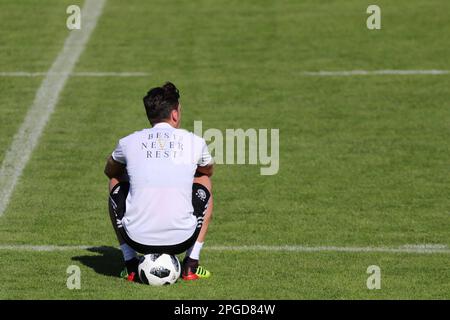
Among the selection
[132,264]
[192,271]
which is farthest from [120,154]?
[192,271]

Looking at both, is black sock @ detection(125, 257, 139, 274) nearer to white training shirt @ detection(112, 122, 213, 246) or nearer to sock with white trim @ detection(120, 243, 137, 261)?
sock with white trim @ detection(120, 243, 137, 261)

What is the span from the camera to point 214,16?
2075 centimetres

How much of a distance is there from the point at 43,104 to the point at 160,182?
7.18 meters

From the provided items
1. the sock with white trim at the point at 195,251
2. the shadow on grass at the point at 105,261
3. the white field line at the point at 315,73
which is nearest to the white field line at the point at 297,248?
the shadow on grass at the point at 105,261

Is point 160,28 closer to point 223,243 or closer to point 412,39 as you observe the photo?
point 412,39

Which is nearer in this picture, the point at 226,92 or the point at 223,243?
the point at 223,243

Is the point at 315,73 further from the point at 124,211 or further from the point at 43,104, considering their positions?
the point at 124,211

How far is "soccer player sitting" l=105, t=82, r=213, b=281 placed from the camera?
32.9ft

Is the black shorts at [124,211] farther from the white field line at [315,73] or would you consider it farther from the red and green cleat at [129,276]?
the white field line at [315,73]

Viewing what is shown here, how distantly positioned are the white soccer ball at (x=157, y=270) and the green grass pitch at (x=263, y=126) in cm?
9

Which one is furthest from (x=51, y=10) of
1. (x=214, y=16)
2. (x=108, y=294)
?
(x=108, y=294)

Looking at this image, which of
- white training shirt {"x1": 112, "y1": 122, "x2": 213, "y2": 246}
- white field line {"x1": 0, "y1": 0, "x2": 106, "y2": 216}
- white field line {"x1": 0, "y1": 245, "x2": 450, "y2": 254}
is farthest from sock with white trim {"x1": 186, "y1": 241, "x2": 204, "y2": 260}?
white field line {"x1": 0, "y1": 0, "x2": 106, "y2": 216}
